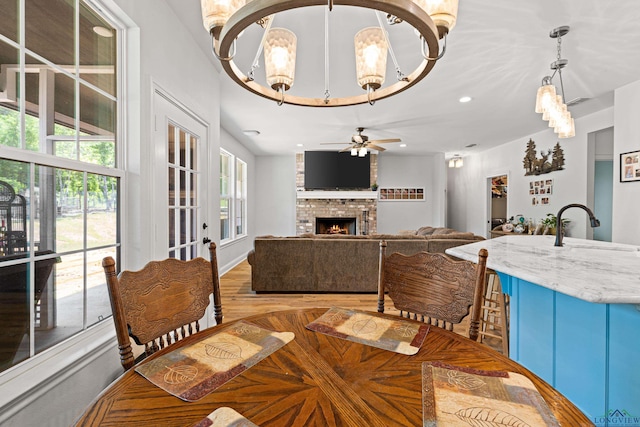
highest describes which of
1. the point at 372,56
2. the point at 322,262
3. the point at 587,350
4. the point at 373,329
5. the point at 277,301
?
the point at 372,56

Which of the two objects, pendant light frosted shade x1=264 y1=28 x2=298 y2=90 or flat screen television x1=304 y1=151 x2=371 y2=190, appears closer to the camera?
pendant light frosted shade x1=264 y1=28 x2=298 y2=90

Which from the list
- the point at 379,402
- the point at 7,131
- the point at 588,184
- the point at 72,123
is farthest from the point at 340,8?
the point at 588,184

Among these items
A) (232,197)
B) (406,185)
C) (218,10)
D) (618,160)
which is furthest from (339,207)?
(218,10)

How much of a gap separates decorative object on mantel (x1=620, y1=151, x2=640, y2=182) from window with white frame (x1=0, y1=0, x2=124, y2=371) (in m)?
4.60

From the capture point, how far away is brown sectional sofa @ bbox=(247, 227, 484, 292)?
3842mm

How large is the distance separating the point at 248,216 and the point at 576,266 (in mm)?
6129

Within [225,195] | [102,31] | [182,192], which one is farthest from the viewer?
[225,195]

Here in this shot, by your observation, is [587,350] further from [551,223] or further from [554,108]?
[551,223]

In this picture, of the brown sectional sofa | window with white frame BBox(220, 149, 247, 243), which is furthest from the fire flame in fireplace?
the brown sectional sofa

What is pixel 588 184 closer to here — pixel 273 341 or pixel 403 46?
pixel 403 46

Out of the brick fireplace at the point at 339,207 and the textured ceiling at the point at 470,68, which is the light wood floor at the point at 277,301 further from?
the brick fireplace at the point at 339,207

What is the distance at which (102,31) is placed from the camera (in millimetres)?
1534

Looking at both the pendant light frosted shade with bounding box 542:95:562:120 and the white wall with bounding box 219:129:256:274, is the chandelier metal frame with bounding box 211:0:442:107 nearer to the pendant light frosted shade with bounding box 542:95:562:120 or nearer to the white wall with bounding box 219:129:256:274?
the pendant light frosted shade with bounding box 542:95:562:120

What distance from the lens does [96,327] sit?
144 cm
